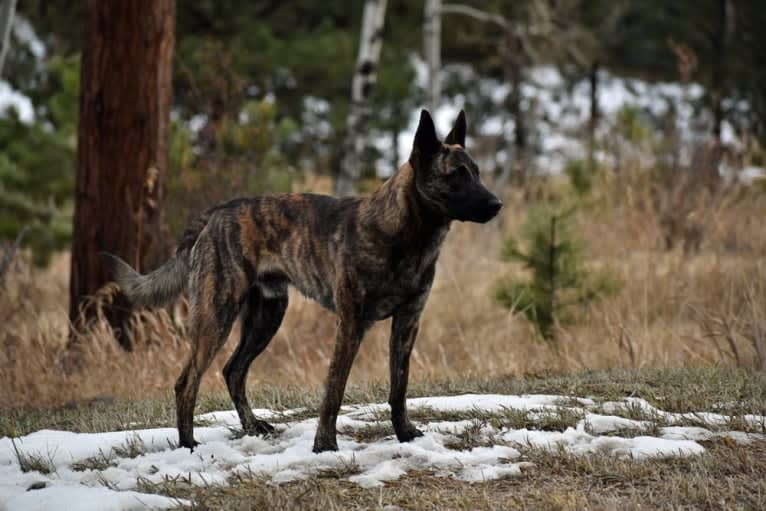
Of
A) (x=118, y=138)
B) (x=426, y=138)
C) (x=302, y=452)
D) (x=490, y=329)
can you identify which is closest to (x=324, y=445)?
(x=302, y=452)

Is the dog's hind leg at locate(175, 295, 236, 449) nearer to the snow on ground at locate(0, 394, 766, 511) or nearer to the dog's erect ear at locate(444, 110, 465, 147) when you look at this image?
the snow on ground at locate(0, 394, 766, 511)

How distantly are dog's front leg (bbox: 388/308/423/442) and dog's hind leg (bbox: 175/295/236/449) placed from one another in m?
0.94

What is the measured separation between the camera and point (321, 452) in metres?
4.53

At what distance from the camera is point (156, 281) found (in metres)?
5.33

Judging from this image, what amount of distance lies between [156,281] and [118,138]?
3.18 metres

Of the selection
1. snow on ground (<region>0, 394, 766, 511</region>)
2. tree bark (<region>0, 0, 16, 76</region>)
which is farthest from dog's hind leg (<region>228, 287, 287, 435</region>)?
tree bark (<region>0, 0, 16, 76</region>)

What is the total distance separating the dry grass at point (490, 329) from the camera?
7.23m

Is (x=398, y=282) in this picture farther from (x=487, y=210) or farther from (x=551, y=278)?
(x=551, y=278)

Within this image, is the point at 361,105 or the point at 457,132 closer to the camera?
the point at 457,132

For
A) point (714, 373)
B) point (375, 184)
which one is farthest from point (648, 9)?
point (714, 373)

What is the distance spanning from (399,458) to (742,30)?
20385 mm

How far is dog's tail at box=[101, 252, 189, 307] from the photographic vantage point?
529 cm

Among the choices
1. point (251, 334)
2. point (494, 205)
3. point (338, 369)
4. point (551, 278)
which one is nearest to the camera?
point (494, 205)

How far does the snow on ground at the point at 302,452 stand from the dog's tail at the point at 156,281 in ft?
2.55
